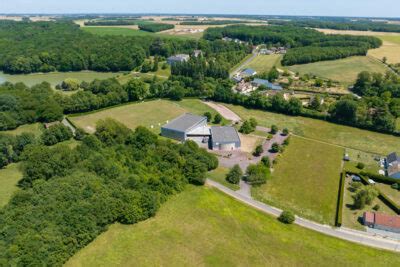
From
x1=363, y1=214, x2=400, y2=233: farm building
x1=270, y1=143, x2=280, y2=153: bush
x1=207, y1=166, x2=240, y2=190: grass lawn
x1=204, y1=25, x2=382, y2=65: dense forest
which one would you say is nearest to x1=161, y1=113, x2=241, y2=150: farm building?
x1=270, y1=143, x2=280, y2=153: bush

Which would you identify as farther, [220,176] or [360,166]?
[360,166]

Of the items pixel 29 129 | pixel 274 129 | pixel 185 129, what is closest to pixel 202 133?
pixel 185 129

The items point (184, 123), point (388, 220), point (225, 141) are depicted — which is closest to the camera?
point (388, 220)

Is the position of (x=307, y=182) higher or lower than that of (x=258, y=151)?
lower

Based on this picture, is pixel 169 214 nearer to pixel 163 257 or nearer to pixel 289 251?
pixel 163 257

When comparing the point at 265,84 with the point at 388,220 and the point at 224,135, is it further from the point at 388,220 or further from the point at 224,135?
the point at 388,220

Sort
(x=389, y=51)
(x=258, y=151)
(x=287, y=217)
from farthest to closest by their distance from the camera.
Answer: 1. (x=389, y=51)
2. (x=258, y=151)
3. (x=287, y=217)

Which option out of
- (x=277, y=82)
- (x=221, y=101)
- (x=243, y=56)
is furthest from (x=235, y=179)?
(x=243, y=56)
